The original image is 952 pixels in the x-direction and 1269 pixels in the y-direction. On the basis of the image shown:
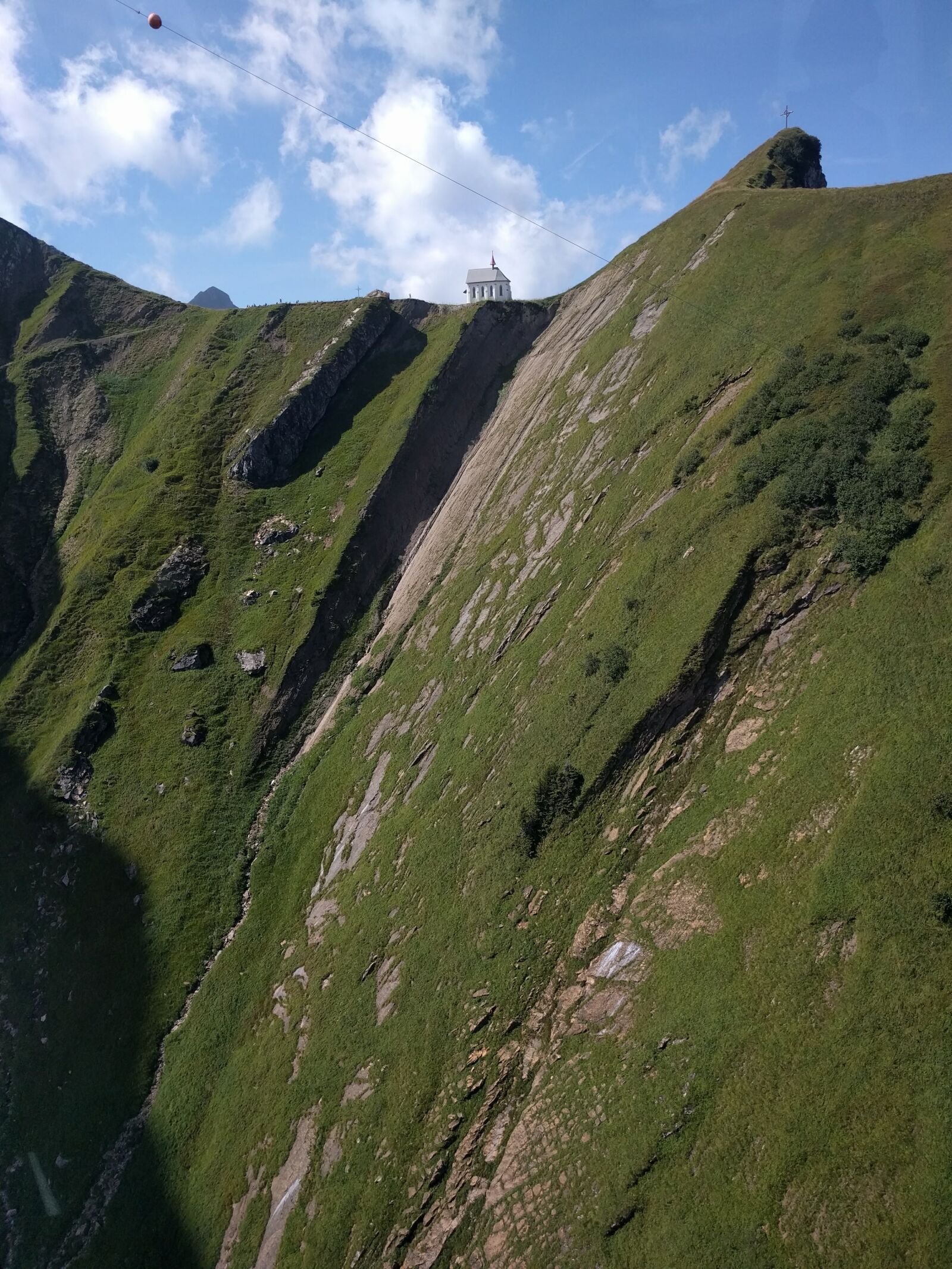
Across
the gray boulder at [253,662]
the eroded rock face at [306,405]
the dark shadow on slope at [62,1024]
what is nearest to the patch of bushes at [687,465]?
the gray boulder at [253,662]

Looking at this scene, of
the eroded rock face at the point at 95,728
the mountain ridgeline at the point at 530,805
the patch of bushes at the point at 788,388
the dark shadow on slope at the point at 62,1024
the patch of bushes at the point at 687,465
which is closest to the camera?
the mountain ridgeline at the point at 530,805

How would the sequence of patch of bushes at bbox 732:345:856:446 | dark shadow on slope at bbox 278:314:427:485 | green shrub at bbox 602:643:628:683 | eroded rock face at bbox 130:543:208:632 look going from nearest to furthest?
1. green shrub at bbox 602:643:628:683
2. patch of bushes at bbox 732:345:856:446
3. eroded rock face at bbox 130:543:208:632
4. dark shadow on slope at bbox 278:314:427:485

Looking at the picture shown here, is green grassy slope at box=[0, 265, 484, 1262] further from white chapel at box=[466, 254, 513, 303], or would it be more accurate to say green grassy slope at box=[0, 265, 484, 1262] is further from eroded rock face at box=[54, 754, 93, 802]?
white chapel at box=[466, 254, 513, 303]

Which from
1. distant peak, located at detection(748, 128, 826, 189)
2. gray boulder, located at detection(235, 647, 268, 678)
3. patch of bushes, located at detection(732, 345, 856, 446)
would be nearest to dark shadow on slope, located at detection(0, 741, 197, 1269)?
gray boulder, located at detection(235, 647, 268, 678)

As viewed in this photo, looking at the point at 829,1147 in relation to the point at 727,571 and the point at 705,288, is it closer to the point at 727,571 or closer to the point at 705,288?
the point at 727,571

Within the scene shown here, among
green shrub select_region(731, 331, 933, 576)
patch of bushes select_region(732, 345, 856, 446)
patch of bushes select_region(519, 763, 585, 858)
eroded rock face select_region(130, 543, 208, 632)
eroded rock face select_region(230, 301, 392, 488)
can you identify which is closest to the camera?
green shrub select_region(731, 331, 933, 576)

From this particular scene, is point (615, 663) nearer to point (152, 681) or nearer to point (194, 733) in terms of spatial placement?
point (194, 733)

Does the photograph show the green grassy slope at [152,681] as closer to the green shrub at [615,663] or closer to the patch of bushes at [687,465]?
the green shrub at [615,663]
